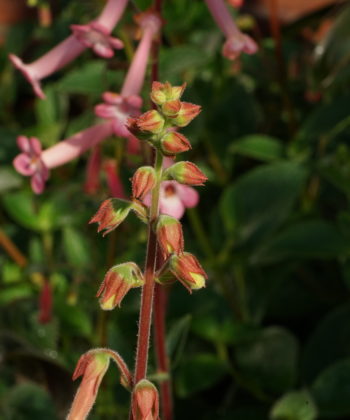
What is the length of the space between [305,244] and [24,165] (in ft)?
1.51

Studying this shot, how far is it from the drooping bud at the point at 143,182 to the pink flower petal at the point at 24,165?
320mm

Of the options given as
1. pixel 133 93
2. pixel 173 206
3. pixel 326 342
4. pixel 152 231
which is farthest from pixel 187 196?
pixel 326 342

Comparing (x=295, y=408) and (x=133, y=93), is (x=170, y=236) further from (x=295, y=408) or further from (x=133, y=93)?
(x=295, y=408)

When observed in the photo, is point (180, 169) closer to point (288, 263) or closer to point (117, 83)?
point (117, 83)

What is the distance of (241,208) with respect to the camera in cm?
120

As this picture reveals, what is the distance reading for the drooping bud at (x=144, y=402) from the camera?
0.55m

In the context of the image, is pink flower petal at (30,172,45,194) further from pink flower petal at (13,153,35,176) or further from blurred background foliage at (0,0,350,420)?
blurred background foliage at (0,0,350,420)

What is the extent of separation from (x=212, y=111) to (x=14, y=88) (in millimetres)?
437

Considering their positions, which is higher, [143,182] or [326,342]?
[143,182]

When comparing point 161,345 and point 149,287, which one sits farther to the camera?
point 161,345

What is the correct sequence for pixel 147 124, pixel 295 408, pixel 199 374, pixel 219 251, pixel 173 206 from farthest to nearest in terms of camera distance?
pixel 219 251, pixel 199 374, pixel 295 408, pixel 173 206, pixel 147 124

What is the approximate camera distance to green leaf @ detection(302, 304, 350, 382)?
121 centimetres

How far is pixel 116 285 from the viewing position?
0.57 metres

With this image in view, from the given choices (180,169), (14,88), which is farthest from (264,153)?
(180,169)
